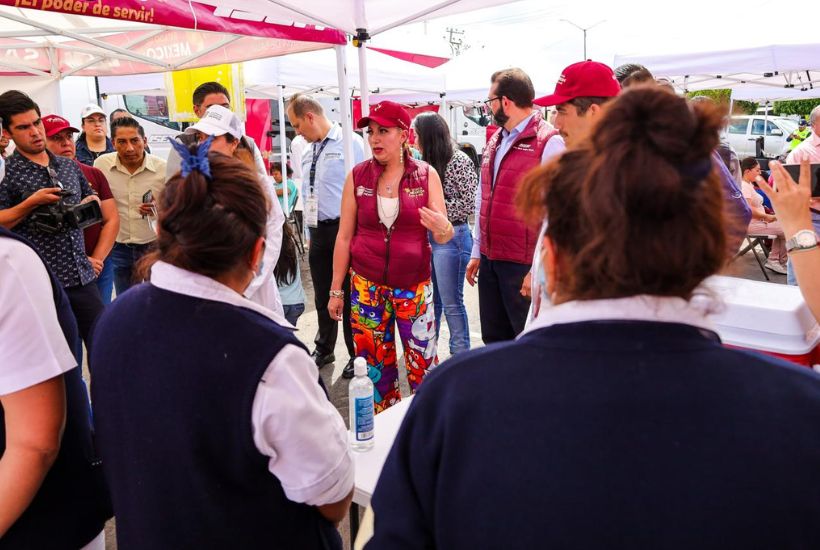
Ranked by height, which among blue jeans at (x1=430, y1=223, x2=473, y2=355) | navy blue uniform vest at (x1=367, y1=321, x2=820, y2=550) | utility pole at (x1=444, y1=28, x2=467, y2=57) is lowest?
blue jeans at (x1=430, y1=223, x2=473, y2=355)

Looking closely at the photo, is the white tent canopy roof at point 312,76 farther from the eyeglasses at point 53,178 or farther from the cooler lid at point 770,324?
the cooler lid at point 770,324

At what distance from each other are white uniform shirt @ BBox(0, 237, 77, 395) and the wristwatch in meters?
1.69

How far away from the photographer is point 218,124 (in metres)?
2.68

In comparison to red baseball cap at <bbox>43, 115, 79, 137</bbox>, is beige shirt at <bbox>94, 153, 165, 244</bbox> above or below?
below

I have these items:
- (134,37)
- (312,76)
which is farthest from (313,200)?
(312,76)

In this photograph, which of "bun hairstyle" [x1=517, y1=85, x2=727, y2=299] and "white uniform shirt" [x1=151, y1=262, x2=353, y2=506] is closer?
"bun hairstyle" [x1=517, y1=85, x2=727, y2=299]

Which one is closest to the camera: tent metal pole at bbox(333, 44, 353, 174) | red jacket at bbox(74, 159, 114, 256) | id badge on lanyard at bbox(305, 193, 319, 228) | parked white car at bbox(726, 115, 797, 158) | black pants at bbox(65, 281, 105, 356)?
black pants at bbox(65, 281, 105, 356)

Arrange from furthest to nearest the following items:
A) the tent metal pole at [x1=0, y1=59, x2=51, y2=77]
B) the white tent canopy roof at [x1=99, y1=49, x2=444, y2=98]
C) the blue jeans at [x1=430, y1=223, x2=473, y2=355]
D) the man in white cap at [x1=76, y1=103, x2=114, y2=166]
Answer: the white tent canopy roof at [x1=99, y1=49, x2=444, y2=98] < the tent metal pole at [x1=0, y1=59, x2=51, y2=77] < the man in white cap at [x1=76, y1=103, x2=114, y2=166] < the blue jeans at [x1=430, y1=223, x2=473, y2=355]

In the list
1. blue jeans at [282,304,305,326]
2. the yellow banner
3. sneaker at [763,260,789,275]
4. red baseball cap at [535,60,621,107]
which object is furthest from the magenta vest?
sneaker at [763,260,789,275]

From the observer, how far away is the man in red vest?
9.93ft

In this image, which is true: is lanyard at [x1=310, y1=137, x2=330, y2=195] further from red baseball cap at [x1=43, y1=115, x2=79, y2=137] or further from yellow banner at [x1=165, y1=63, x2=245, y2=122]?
yellow banner at [x1=165, y1=63, x2=245, y2=122]

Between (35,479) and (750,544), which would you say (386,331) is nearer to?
(35,479)

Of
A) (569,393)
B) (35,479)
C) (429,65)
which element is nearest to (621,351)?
(569,393)

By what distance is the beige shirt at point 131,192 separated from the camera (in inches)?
162
